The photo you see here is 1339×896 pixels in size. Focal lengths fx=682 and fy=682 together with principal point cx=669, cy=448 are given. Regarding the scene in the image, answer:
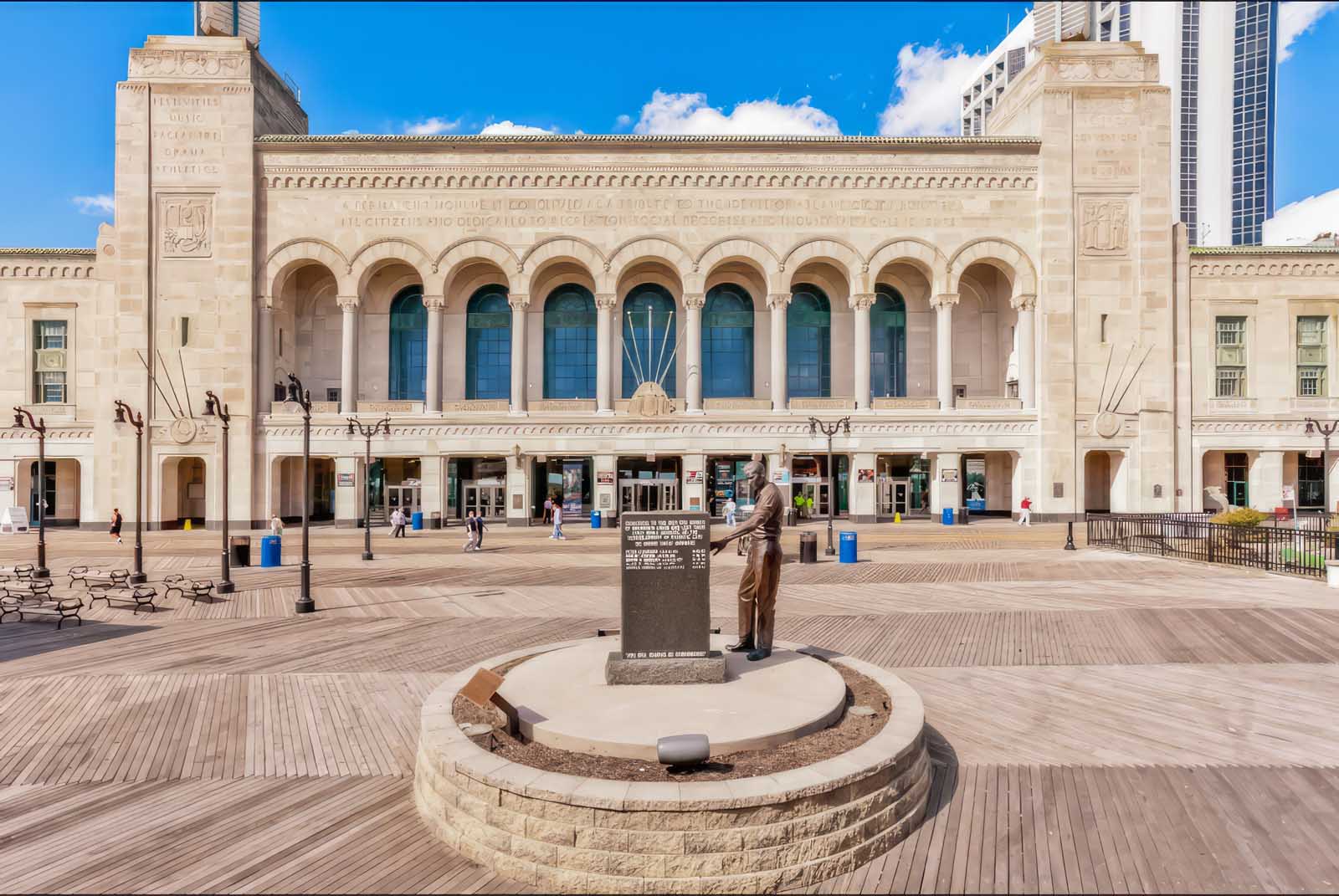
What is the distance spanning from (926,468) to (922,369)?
585 centimetres

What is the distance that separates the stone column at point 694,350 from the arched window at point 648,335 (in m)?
2.73

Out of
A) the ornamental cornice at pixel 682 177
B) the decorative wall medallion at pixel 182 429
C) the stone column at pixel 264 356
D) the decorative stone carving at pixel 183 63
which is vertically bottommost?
the decorative wall medallion at pixel 182 429

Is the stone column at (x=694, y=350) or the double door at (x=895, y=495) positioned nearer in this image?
the stone column at (x=694, y=350)

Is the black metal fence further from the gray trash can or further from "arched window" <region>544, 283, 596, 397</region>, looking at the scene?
"arched window" <region>544, 283, 596, 397</region>

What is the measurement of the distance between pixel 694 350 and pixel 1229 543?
78.8 feet

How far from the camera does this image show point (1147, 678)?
975cm

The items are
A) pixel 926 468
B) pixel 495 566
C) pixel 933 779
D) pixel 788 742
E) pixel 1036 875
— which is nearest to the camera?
pixel 1036 875

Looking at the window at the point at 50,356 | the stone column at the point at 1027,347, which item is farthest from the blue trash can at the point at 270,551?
the stone column at the point at 1027,347

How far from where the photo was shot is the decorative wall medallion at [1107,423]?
35094 mm

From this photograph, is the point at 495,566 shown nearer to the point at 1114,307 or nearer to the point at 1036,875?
the point at 1036,875

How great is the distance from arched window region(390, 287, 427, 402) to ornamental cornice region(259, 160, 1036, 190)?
22.1 ft

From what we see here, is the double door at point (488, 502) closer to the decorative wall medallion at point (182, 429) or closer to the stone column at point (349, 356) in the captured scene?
the stone column at point (349, 356)

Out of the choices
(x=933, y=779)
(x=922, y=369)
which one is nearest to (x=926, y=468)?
(x=922, y=369)

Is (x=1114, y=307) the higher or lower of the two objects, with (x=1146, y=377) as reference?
higher
